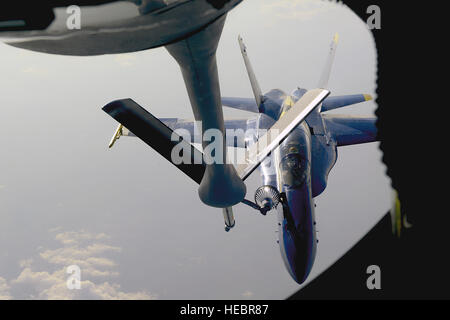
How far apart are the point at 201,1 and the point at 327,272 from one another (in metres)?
5.45

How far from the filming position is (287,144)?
6.19 m

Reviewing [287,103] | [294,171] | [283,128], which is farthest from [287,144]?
[283,128]

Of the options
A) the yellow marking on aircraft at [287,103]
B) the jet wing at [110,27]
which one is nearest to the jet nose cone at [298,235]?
the yellow marking on aircraft at [287,103]

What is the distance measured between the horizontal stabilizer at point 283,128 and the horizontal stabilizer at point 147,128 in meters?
0.40

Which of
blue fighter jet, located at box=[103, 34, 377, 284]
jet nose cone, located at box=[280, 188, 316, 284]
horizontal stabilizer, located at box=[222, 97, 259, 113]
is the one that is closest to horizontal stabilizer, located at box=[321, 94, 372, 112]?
blue fighter jet, located at box=[103, 34, 377, 284]

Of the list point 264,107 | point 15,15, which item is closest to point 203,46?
point 15,15

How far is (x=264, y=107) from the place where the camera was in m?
8.38

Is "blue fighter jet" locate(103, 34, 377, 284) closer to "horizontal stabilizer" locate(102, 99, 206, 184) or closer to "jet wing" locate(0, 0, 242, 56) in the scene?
"horizontal stabilizer" locate(102, 99, 206, 184)

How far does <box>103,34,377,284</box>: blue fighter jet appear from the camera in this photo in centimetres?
224

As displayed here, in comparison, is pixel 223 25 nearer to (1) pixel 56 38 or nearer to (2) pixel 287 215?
(1) pixel 56 38

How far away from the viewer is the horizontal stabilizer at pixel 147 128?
212 centimetres

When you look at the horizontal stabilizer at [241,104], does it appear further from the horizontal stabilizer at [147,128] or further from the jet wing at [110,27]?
the jet wing at [110,27]

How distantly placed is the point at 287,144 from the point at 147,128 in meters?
4.30

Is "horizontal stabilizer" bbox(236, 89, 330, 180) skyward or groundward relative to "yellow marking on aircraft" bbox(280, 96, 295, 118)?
groundward
